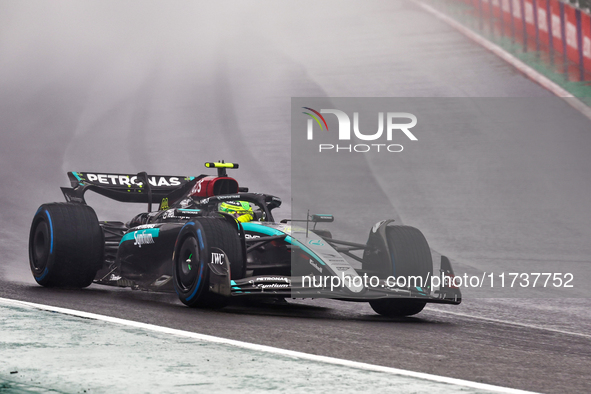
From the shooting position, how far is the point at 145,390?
3.50 meters

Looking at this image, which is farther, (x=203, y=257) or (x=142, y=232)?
(x=142, y=232)

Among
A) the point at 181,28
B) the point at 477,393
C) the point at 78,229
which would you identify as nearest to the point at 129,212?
the point at 78,229

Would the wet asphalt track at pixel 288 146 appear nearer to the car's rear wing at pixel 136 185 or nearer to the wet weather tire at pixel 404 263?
the wet weather tire at pixel 404 263

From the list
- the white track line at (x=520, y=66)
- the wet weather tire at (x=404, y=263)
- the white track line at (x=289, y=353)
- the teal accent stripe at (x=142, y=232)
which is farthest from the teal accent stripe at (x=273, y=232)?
the white track line at (x=520, y=66)

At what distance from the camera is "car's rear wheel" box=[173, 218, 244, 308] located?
22.4 ft

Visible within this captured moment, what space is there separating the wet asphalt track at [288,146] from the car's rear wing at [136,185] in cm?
131

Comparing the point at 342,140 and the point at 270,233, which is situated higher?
the point at 342,140

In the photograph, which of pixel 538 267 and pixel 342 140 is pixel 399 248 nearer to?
pixel 538 267

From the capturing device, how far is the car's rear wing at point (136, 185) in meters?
10.2

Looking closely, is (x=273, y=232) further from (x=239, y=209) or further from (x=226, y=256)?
(x=239, y=209)

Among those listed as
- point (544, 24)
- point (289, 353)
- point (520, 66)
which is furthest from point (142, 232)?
point (544, 24)

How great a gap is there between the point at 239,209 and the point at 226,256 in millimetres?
1468

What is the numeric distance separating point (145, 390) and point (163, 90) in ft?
80.4

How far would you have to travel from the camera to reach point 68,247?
28.7 ft
